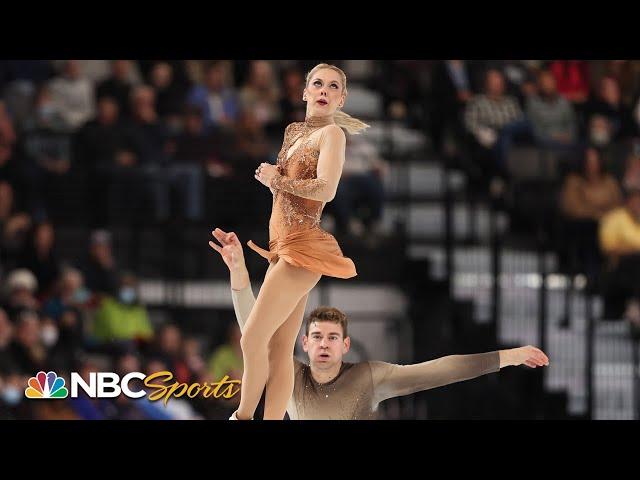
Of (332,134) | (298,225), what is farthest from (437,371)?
(332,134)

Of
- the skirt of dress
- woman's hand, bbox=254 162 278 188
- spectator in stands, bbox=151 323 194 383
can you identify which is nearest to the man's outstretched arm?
the skirt of dress

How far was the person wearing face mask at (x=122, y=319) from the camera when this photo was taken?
11.5 meters

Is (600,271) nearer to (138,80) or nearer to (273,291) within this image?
(138,80)

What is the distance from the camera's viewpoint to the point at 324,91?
8.24 m

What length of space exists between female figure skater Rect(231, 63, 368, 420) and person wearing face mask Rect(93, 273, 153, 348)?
324 cm

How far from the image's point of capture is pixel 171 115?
1255cm

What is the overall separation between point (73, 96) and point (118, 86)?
332 mm

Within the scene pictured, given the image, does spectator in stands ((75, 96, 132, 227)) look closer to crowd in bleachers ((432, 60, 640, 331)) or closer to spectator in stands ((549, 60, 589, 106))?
crowd in bleachers ((432, 60, 640, 331))

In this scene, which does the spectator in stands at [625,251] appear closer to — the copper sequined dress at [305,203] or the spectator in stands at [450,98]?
the spectator in stands at [450,98]

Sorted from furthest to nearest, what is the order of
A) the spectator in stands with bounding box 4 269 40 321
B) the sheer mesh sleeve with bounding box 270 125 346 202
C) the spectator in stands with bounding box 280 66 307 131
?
the spectator in stands with bounding box 280 66 307 131 < the spectator in stands with bounding box 4 269 40 321 < the sheer mesh sleeve with bounding box 270 125 346 202

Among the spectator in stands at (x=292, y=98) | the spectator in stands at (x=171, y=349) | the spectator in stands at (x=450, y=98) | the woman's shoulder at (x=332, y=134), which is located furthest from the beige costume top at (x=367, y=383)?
the spectator in stands at (x=450, y=98)

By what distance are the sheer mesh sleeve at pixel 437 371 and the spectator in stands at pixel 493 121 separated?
170 inches

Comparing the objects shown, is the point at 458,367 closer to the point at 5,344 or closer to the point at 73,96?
the point at 5,344

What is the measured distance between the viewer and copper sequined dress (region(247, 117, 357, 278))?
811 centimetres
